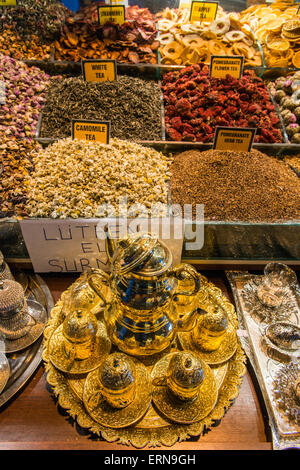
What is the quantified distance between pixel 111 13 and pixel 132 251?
1881 mm

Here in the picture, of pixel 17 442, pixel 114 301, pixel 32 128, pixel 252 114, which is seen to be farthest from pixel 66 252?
pixel 252 114

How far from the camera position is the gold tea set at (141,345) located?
0.79 meters

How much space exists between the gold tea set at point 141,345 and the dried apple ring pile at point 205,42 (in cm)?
160

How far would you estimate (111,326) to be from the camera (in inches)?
37.8

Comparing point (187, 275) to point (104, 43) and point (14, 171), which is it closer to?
point (14, 171)

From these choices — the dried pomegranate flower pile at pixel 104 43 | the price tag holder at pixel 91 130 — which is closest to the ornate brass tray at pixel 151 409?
the price tag holder at pixel 91 130

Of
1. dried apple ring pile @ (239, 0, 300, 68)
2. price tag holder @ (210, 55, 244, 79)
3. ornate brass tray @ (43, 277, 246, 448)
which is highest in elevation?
dried apple ring pile @ (239, 0, 300, 68)

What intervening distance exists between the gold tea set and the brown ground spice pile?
0.40 meters

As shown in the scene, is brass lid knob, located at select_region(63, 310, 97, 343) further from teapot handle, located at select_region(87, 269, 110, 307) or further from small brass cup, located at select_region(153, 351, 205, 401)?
small brass cup, located at select_region(153, 351, 205, 401)

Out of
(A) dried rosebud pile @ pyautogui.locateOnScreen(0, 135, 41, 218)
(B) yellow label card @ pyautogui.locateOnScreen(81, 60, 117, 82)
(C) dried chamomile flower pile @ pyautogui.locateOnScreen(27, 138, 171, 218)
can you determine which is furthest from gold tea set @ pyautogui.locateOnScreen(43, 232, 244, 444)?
(B) yellow label card @ pyautogui.locateOnScreen(81, 60, 117, 82)

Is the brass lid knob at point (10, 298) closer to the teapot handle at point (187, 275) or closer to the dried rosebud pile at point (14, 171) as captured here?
the dried rosebud pile at point (14, 171)

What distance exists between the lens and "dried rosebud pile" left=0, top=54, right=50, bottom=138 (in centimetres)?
151

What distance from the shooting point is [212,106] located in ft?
5.57

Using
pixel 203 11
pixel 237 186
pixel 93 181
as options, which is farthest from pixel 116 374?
pixel 203 11
